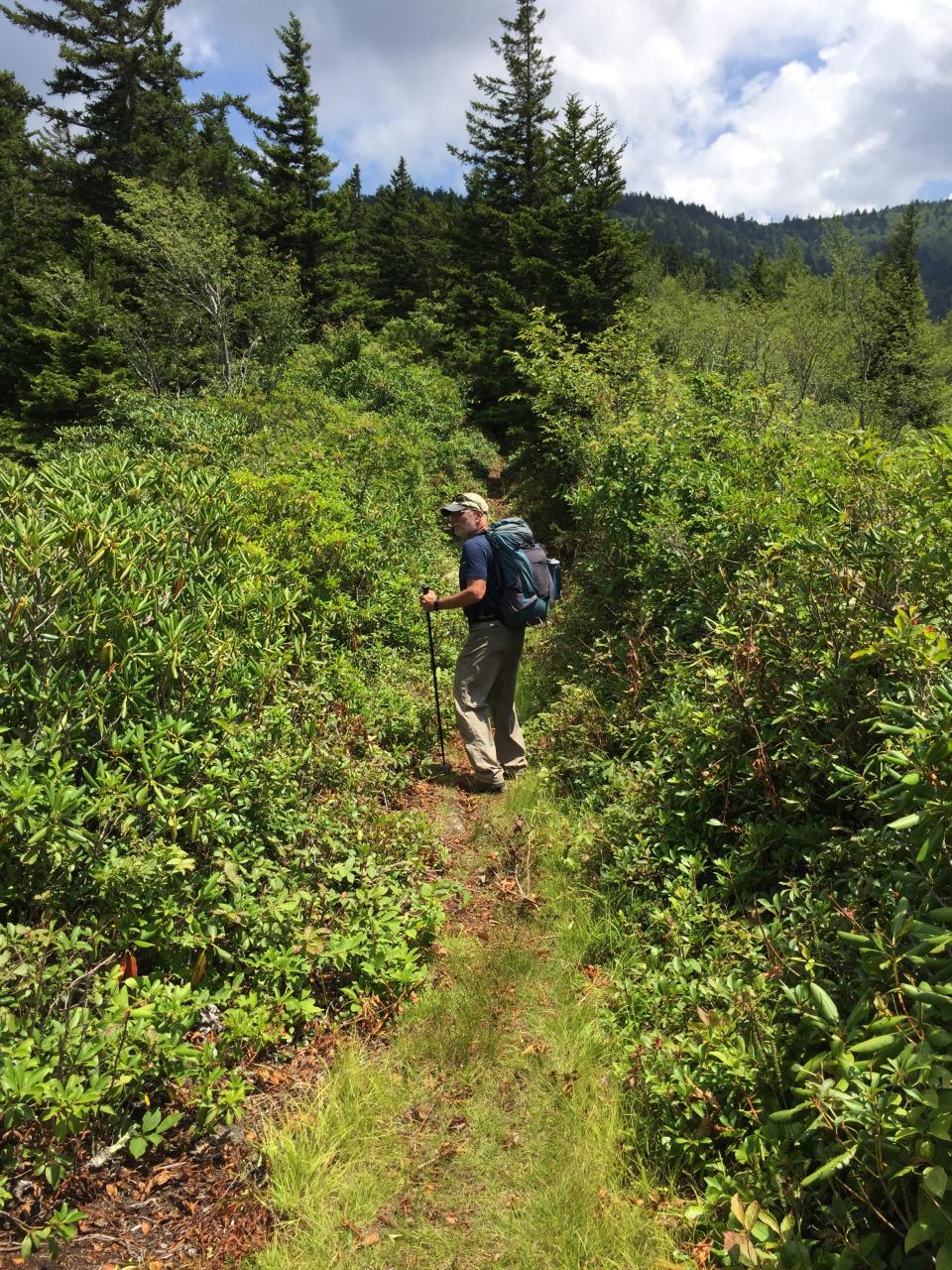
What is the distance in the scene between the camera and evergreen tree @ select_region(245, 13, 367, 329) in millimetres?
25641

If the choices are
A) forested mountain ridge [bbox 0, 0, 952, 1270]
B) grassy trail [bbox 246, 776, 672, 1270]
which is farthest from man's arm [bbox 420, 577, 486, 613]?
grassy trail [bbox 246, 776, 672, 1270]

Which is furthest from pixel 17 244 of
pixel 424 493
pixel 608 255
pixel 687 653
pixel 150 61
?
pixel 687 653

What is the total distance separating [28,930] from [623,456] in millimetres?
5970

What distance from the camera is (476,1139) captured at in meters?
2.72

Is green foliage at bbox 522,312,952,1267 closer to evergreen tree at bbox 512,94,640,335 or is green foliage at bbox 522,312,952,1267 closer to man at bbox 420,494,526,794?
man at bbox 420,494,526,794

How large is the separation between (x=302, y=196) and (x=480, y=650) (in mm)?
28407

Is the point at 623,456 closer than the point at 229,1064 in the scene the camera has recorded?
No

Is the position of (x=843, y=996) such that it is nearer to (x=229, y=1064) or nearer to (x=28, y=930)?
(x=229, y=1064)

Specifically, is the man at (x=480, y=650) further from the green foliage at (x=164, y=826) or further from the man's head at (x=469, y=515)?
the green foliage at (x=164, y=826)

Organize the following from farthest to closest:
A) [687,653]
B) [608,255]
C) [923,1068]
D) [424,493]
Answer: [608,255]
[424,493]
[687,653]
[923,1068]

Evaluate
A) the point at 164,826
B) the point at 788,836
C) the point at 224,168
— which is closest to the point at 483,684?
the point at 788,836

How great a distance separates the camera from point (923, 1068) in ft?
5.56

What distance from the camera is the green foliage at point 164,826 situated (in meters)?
2.48

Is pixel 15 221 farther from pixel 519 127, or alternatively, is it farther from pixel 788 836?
pixel 788 836
